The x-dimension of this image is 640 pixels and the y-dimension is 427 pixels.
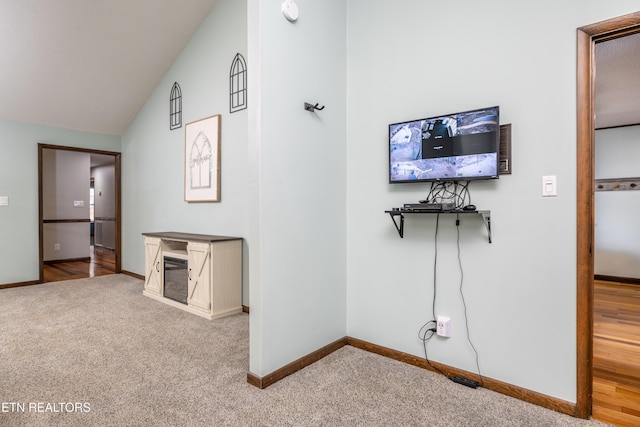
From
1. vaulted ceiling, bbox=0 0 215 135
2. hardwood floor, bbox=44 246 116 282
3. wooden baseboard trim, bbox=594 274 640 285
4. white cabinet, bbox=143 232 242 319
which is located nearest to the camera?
white cabinet, bbox=143 232 242 319

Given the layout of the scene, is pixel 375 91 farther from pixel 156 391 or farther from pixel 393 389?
pixel 156 391

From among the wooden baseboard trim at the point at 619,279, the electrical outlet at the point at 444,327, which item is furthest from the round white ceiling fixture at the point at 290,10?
the wooden baseboard trim at the point at 619,279

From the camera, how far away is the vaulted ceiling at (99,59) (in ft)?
11.3

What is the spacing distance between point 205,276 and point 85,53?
3145 mm

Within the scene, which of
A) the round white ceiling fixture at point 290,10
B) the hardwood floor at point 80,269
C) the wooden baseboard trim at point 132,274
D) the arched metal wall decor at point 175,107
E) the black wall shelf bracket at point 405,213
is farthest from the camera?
the hardwood floor at point 80,269

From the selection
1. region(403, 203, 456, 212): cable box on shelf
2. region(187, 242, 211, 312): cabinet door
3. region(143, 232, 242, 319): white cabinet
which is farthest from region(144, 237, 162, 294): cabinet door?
region(403, 203, 456, 212): cable box on shelf

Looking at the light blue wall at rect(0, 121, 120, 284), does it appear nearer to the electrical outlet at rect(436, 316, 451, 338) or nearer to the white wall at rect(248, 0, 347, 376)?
the white wall at rect(248, 0, 347, 376)

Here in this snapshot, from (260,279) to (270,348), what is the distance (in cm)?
45

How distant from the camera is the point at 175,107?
4.51m

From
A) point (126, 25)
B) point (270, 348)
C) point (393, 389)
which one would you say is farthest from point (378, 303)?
point (126, 25)

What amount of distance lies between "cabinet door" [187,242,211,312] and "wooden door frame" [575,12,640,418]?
118 inches

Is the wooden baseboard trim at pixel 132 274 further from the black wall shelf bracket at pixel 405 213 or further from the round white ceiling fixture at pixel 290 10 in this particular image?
the round white ceiling fixture at pixel 290 10

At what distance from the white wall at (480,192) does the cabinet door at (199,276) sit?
1.55 meters

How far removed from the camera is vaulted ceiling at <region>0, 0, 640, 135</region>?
3.44m
